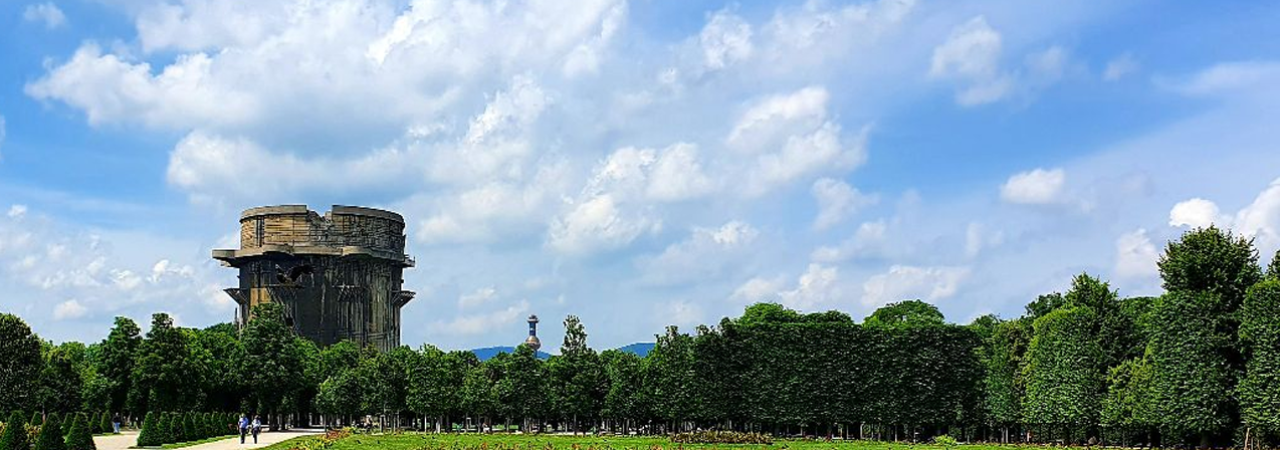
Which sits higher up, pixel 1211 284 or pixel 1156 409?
pixel 1211 284

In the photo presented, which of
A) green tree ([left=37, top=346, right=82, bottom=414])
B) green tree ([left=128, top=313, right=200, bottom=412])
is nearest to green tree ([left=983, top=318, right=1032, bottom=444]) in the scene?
green tree ([left=128, top=313, right=200, bottom=412])

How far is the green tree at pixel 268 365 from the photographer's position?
85.9 metres

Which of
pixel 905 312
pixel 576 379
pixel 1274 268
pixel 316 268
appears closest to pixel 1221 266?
pixel 1274 268

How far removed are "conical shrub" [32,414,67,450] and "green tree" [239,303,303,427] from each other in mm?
49445

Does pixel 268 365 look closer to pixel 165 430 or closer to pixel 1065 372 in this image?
pixel 165 430

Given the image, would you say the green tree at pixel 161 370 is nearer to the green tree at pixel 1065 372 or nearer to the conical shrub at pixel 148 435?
the conical shrub at pixel 148 435

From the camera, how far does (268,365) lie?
86375 millimetres

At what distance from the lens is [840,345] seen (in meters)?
65.9

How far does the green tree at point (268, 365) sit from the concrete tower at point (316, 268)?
3887 cm

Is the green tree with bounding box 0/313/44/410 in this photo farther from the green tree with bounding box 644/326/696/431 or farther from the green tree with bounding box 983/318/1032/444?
the green tree with bounding box 983/318/1032/444

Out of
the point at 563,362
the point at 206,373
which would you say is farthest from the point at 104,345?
the point at 563,362

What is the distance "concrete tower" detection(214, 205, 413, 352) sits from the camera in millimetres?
129375

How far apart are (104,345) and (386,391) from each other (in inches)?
725

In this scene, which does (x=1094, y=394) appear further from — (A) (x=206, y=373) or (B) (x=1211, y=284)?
(A) (x=206, y=373)
